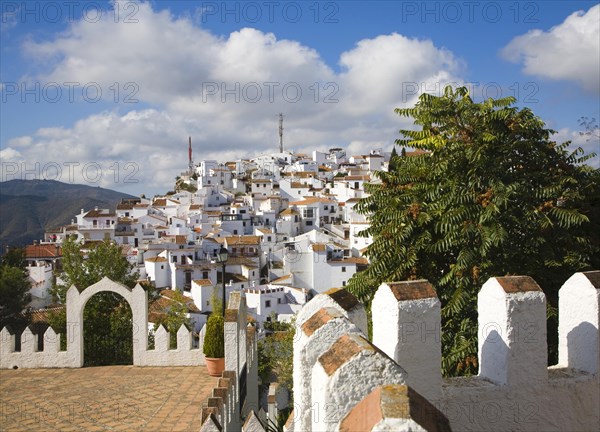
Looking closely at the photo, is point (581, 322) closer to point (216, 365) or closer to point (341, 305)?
point (341, 305)

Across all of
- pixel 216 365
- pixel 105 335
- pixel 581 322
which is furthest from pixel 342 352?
pixel 105 335

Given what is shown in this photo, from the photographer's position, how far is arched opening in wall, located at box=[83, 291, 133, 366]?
13648mm

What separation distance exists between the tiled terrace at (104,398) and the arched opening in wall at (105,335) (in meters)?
2.06

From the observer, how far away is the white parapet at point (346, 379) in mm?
2475

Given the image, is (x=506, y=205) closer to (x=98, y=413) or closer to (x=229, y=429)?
(x=229, y=429)

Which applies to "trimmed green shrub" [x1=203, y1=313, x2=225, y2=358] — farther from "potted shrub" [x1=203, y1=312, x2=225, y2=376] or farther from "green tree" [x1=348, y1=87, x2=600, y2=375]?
"green tree" [x1=348, y1=87, x2=600, y2=375]

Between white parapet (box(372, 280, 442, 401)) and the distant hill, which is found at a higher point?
the distant hill

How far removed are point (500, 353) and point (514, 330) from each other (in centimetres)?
24

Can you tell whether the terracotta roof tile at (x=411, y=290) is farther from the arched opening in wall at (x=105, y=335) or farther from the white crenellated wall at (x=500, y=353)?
the arched opening in wall at (x=105, y=335)

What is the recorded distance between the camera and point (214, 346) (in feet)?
34.9

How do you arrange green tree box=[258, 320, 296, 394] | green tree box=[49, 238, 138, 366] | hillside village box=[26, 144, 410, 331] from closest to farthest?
green tree box=[49, 238, 138, 366], green tree box=[258, 320, 296, 394], hillside village box=[26, 144, 410, 331]

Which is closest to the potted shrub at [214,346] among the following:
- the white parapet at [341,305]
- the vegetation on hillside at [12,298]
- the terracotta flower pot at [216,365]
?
the terracotta flower pot at [216,365]

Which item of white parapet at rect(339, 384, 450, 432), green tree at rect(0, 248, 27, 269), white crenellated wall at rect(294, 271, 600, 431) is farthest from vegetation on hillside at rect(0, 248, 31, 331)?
white parapet at rect(339, 384, 450, 432)

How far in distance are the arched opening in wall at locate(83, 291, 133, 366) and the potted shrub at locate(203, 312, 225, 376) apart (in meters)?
3.39
